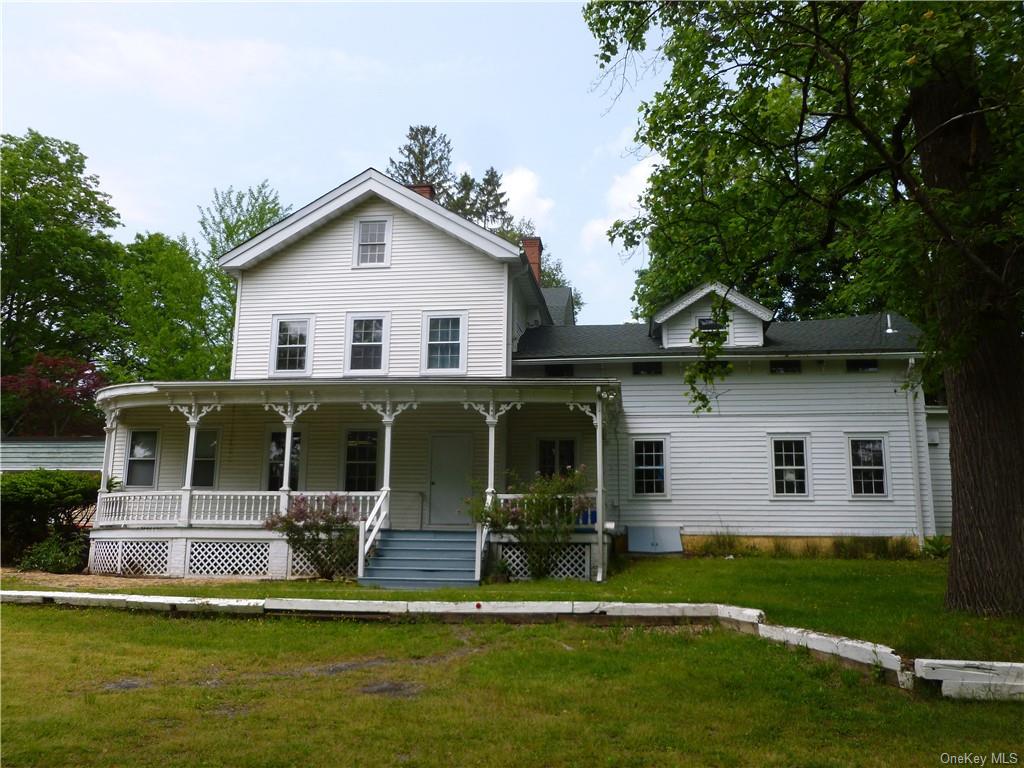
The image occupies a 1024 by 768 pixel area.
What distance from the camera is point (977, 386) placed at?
9.41m

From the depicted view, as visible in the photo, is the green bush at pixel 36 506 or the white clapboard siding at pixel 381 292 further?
the white clapboard siding at pixel 381 292

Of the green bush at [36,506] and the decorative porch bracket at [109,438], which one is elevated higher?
the decorative porch bracket at [109,438]

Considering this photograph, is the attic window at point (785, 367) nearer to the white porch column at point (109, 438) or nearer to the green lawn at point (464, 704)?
the green lawn at point (464, 704)

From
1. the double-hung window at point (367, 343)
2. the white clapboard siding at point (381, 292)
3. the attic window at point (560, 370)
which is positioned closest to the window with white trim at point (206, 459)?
the white clapboard siding at point (381, 292)

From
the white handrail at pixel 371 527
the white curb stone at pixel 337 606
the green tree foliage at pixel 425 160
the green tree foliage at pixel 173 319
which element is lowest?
the white curb stone at pixel 337 606

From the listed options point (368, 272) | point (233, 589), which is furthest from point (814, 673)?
point (368, 272)

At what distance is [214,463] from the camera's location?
19.2 m

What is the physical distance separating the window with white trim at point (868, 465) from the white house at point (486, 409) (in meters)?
0.03

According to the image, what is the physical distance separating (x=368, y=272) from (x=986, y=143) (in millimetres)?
13333

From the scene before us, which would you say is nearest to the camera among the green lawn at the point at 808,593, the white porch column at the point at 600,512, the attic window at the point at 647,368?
the green lawn at the point at 808,593

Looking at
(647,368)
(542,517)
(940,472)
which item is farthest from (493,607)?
(940,472)

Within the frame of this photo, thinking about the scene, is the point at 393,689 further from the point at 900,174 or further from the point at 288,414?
the point at 288,414

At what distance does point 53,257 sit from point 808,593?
3545 cm

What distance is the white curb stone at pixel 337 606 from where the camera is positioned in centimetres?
1020
